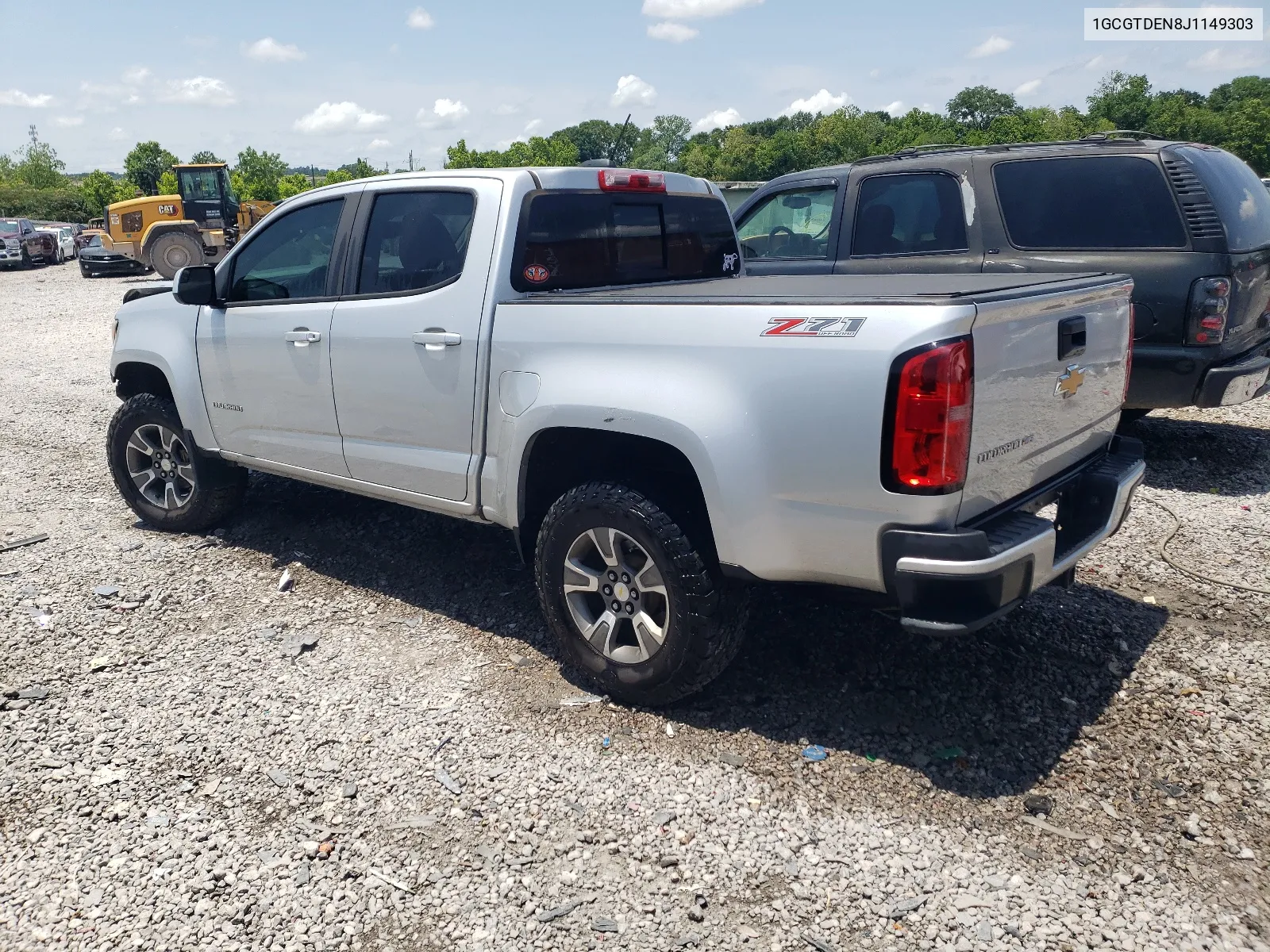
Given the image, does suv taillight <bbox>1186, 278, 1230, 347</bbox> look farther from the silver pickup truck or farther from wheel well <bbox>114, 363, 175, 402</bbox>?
Result: wheel well <bbox>114, 363, 175, 402</bbox>

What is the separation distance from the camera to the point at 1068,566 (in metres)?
3.40

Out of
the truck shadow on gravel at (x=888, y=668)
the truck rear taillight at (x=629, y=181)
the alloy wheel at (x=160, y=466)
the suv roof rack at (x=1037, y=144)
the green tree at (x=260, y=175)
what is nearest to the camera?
the truck shadow on gravel at (x=888, y=668)

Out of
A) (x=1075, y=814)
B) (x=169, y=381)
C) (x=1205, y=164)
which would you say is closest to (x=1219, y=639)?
(x=1075, y=814)

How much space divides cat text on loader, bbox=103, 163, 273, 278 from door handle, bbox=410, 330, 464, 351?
72.6ft

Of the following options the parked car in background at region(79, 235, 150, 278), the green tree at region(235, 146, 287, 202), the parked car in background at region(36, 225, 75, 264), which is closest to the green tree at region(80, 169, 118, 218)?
the green tree at region(235, 146, 287, 202)

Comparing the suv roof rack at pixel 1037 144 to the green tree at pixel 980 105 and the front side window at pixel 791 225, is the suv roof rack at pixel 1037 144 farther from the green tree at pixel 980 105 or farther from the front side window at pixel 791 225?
the green tree at pixel 980 105

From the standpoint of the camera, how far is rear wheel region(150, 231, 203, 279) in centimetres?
2394

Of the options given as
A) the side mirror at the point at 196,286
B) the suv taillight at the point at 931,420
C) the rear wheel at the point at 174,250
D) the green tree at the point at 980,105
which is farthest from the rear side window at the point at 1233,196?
the green tree at the point at 980,105

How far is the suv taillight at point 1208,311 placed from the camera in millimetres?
5793

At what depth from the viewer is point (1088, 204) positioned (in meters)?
6.29

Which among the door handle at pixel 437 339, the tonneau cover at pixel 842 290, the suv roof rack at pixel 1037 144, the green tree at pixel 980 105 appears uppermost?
the green tree at pixel 980 105

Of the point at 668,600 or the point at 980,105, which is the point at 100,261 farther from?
the point at 980,105

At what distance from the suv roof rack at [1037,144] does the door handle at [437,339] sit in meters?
4.06

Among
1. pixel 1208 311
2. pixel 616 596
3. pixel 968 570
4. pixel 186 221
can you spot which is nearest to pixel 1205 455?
pixel 1208 311
